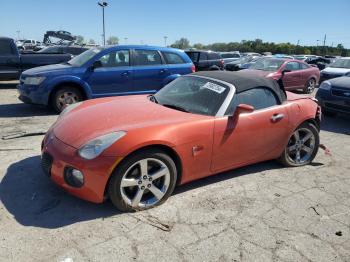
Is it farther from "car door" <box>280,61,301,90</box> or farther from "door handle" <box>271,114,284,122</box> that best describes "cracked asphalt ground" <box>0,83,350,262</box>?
"car door" <box>280,61,301,90</box>

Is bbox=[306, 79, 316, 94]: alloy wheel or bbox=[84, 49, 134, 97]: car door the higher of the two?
bbox=[84, 49, 134, 97]: car door

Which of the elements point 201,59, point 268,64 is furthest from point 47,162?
point 201,59

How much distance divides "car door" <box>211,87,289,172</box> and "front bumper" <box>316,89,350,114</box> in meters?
3.81

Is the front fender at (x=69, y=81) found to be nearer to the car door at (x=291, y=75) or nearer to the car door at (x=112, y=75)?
the car door at (x=112, y=75)

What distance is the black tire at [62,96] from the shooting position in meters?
7.48

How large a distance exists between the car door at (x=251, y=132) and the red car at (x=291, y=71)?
7.15 m

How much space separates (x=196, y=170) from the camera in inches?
150

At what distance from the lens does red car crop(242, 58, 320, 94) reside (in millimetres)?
11815

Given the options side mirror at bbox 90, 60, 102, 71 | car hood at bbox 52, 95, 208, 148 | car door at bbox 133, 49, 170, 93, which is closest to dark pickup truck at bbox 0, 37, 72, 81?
side mirror at bbox 90, 60, 102, 71

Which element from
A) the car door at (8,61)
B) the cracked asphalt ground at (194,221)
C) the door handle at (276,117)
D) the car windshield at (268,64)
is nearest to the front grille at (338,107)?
the cracked asphalt ground at (194,221)

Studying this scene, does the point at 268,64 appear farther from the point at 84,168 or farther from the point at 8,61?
the point at 84,168

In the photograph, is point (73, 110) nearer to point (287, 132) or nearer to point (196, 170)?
point (196, 170)

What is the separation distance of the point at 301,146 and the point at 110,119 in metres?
2.88

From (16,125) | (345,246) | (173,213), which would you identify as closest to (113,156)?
(173,213)
